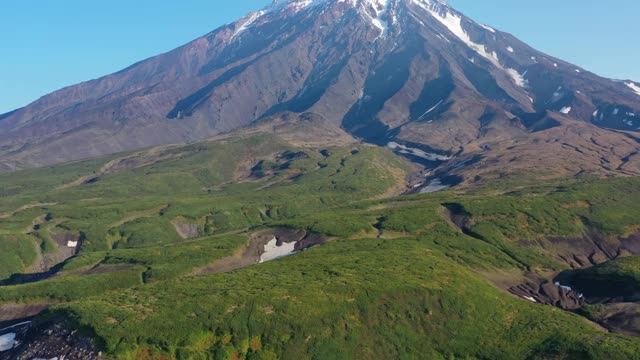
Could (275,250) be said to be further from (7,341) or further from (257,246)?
(7,341)

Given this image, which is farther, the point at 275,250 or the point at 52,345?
the point at 275,250

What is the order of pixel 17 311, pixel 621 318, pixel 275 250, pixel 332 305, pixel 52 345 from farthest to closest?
pixel 275 250, pixel 17 311, pixel 621 318, pixel 332 305, pixel 52 345

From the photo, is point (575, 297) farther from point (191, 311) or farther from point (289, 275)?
point (191, 311)

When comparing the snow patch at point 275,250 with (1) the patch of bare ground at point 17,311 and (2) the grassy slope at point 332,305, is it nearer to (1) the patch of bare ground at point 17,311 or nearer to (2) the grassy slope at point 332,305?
(2) the grassy slope at point 332,305

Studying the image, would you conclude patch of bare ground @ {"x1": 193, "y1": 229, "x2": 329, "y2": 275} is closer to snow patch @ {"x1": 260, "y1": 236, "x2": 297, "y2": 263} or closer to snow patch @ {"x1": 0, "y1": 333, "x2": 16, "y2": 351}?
snow patch @ {"x1": 260, "y1": 236, "x2": 297, "y2": 263}

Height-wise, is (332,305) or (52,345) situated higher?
(52,345)

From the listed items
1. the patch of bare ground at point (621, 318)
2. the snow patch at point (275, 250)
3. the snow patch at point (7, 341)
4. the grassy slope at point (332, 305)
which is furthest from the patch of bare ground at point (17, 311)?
the patch of bare ground at point (621, 318)

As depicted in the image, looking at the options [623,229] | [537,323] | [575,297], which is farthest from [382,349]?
[623,229]

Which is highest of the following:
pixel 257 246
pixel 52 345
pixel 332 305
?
pixel 52 345

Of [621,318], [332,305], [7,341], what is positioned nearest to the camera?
[332,305]

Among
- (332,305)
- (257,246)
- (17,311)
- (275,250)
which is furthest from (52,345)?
(257,246)

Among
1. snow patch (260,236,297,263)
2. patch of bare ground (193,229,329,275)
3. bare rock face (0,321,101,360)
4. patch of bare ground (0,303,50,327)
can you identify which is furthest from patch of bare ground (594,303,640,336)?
patch of bare ground (0,303,50,327)
